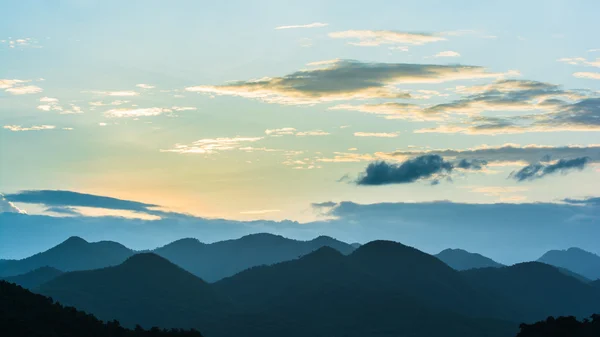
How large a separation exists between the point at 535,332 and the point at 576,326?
381 inches

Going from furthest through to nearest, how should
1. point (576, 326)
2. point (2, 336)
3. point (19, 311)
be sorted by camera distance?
point (19, 311) → point (576, 326) → point (2, 336)

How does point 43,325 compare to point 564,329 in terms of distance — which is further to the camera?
point 43,325

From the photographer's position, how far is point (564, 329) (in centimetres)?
17675

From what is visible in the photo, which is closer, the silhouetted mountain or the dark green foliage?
the silhouetted mountain

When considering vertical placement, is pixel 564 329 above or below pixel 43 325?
below

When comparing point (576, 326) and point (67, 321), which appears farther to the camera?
point (67, 321)

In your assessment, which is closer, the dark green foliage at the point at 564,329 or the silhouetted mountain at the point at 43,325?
the silhouetted mountain at the point at 43,325

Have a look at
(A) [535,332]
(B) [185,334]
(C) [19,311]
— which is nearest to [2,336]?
(C) [19,311]

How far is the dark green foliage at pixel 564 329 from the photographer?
17309 cm

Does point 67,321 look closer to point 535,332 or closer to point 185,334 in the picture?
point 185,334

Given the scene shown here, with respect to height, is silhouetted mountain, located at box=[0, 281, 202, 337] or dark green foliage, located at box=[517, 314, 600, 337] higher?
silhouetted mountain, located at box=[0, 281, 202, 337]

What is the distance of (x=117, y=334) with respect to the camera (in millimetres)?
196375

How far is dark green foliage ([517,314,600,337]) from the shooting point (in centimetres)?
17309

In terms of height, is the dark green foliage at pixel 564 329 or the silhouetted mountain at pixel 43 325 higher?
the silhouetted mountain at pixel 43 325
